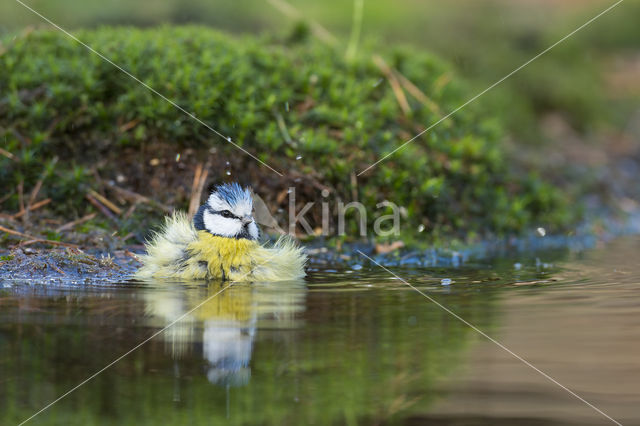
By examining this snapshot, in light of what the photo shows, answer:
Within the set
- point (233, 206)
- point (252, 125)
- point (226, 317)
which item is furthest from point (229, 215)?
point (252, 125)

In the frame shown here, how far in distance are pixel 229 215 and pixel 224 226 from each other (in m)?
0.10

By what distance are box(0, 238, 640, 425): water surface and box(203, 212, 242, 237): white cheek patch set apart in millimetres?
470

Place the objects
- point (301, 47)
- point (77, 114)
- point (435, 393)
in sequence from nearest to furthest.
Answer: point (435, 393) → point (77, 114) → point (301, 47)

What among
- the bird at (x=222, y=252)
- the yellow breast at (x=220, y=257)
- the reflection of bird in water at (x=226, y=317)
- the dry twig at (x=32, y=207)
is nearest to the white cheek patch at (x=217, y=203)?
the bird at (x=222, y=252)

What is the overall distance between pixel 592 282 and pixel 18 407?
407cm

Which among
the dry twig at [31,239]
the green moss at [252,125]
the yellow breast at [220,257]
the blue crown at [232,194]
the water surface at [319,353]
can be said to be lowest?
the water surface at [319,353]

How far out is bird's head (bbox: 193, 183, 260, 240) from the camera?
5.79 meters

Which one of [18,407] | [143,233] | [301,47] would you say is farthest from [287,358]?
[301,47]

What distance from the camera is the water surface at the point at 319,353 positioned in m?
3.08

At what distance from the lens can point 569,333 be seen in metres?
4.20

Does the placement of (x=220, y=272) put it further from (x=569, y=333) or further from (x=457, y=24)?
(x=457, y=24)

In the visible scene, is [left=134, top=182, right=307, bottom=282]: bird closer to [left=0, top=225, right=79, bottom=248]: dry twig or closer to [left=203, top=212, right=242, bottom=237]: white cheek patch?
[left=203, top=212, right=242, bottom=237]: white cheek patch

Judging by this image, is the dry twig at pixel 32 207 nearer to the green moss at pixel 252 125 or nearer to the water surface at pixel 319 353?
Answer: the green moss at pixel 252 125

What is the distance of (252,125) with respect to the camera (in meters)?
7.51
